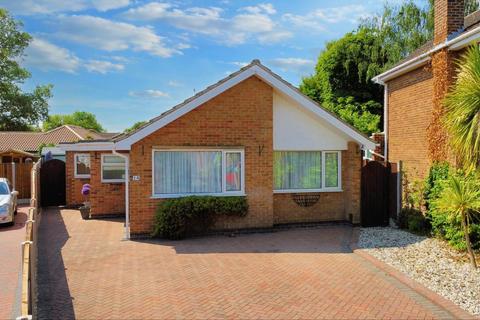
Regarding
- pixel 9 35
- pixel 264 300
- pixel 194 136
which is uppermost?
pixel 9 35

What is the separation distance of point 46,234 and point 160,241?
385cm

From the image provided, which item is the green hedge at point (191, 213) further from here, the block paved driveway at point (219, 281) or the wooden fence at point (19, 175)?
the wooden fence at point (19, 175)

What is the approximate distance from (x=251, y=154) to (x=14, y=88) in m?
38.5

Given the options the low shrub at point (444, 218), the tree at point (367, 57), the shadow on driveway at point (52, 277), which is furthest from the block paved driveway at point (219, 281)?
the tree at point (367, 57)

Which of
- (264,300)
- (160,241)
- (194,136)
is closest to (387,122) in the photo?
(194,136)

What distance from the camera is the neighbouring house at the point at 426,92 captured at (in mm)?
11047

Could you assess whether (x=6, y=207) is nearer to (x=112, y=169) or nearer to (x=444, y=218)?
(x=112, y=169)

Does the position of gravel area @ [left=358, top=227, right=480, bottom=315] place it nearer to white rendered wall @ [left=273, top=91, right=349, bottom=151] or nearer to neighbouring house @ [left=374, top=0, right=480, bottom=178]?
neighbouring house @ [left=374, top=0, right=480, bottom=178]

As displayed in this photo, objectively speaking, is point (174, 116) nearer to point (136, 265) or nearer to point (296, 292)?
point (136, 265)

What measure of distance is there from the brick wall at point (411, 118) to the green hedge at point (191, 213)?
5762 mm

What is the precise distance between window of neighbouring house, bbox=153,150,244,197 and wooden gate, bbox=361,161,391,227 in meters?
4.21

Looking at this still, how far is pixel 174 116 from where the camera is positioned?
11.4 metres

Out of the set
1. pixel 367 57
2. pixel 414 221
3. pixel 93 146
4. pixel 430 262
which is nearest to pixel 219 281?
pixel 430 262

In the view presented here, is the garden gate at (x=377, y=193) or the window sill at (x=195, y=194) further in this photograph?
the garden gate at (x=377, y=193)
